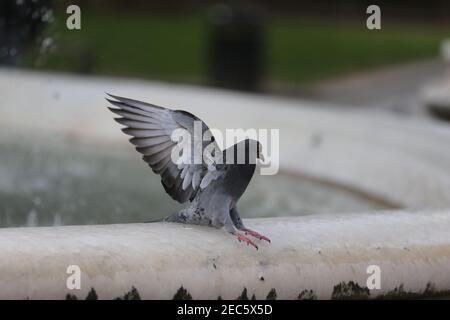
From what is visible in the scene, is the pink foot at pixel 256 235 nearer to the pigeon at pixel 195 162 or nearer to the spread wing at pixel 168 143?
the pigeon at pixel 195 162

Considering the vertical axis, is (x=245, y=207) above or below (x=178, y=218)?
below

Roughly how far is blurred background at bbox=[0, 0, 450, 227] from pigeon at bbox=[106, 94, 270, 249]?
4.71 ft

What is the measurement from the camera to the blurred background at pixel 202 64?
4.81 meters

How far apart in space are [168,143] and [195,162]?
0.31 ft

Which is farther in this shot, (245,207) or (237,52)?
(237,52)

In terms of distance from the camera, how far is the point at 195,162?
2832 mm

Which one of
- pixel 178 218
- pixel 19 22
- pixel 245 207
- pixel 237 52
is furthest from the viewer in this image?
pixel 237 52

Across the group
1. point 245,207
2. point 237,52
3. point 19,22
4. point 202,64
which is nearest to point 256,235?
point 245,207

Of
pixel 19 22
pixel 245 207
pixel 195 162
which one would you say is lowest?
pixel 245 207

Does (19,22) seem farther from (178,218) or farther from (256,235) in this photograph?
(256,235)

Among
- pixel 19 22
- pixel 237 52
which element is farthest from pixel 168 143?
pixel 237 52

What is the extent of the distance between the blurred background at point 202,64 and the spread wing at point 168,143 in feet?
4.70

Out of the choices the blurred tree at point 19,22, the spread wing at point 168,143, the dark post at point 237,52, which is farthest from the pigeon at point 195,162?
the dark post at point 237,52

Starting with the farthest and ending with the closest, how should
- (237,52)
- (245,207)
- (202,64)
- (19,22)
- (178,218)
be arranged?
(202,64) → (237,52) → (19,22) → (245,207) → (178,218)
